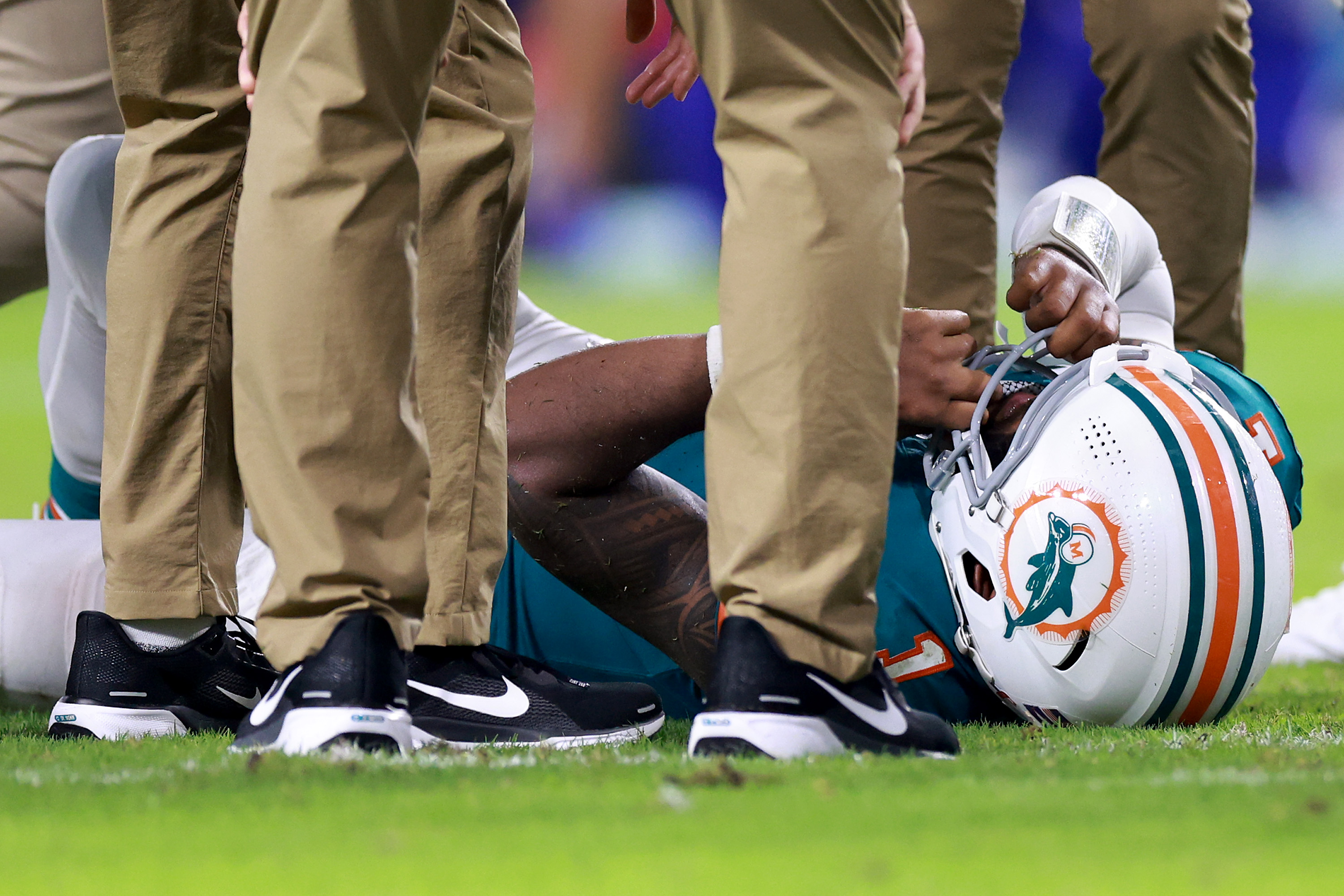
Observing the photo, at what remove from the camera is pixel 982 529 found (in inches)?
69.9

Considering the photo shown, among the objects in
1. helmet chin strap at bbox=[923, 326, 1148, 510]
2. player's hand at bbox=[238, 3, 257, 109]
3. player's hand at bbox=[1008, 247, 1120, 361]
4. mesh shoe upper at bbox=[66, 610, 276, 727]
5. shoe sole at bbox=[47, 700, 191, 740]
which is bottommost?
shoe sole at bbox=[47, 700, 191, 740]

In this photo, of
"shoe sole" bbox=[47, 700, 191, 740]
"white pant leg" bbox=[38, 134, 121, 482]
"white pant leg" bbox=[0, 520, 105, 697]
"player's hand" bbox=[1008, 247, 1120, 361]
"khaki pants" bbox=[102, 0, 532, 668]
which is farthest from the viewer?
"white pant leg" bbox=[38, 134, 121, 482]

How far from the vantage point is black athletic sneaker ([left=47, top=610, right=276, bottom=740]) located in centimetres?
173

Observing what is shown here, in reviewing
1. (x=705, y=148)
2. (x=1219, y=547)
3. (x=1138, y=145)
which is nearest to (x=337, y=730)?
(x=1219, y=547)

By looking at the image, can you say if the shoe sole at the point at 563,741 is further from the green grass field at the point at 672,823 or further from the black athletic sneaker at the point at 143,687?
the black athletic sneaker at the point at 143,687

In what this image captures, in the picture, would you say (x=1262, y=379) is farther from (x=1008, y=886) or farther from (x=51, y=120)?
(x=1008, y=886)

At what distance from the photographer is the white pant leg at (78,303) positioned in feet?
7.91

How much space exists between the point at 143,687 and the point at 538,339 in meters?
1.09

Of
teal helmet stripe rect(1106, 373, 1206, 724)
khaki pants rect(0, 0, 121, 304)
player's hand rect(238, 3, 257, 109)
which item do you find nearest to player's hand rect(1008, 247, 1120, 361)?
teal helmet stripe rect(1106, 373, 1206, 724)

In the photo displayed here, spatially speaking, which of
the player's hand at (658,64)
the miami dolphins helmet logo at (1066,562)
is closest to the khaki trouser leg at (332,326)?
the player's hand at (658,64)

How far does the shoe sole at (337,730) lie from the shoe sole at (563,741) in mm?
104

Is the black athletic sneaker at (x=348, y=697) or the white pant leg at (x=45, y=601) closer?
the black athletic sneaker at (x=348, y=697)

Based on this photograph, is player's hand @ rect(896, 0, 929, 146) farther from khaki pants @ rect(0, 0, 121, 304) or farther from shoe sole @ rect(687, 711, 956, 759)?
khaki pants @ rect(0, 0, 121, 304)

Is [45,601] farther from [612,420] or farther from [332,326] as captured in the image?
[332,326]
